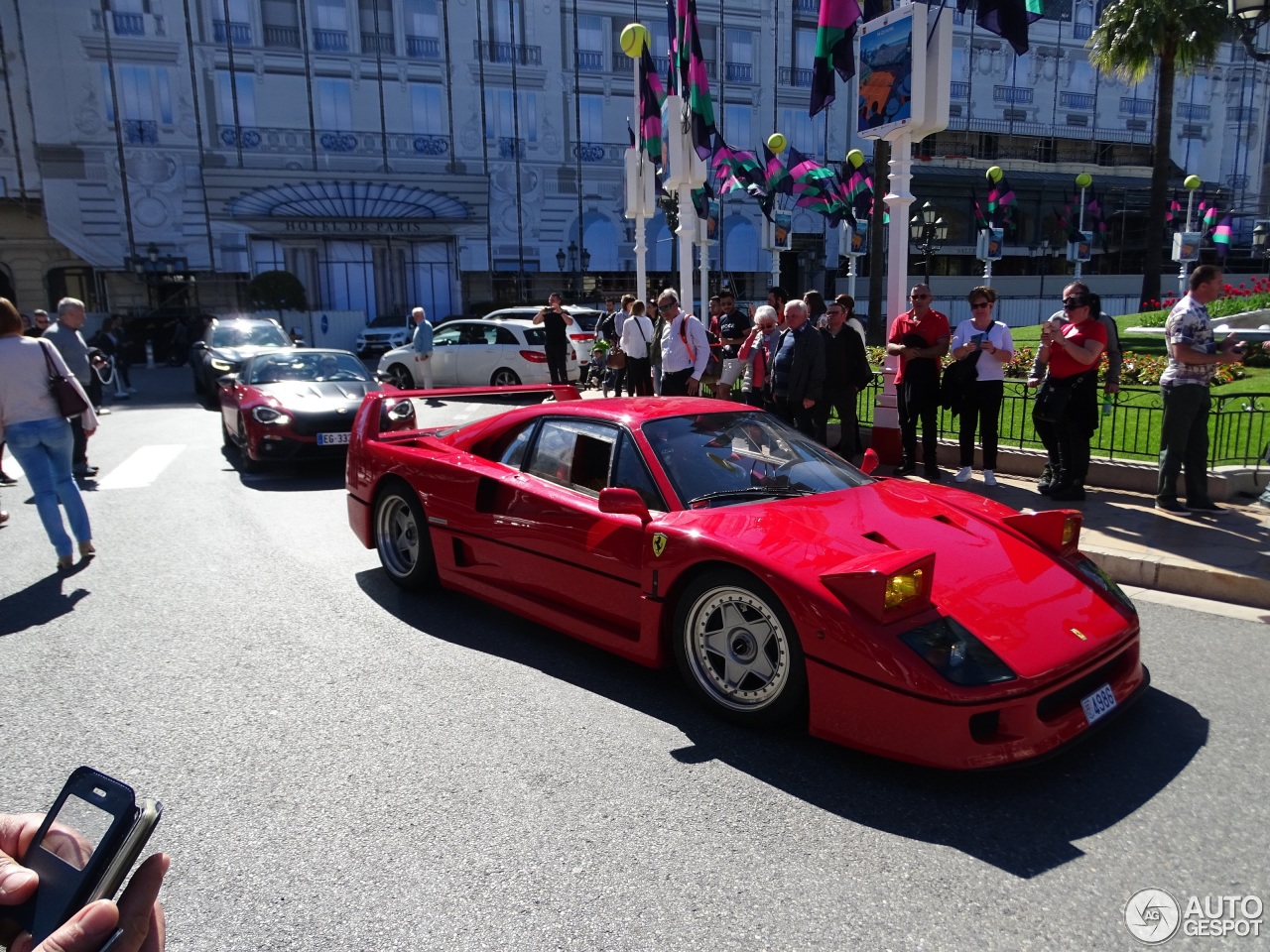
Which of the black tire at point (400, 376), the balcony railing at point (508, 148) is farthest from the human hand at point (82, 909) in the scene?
the balcony railing at point (508, 148)

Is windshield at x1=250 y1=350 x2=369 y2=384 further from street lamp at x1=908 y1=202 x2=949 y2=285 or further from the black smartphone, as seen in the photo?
street lamp at x1=908 y1=202 x2=949 y2=285

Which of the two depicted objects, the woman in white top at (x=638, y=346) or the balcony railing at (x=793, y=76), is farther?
the balcony railing at (x=793, y=76)

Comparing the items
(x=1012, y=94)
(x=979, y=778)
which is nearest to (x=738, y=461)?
(x=979, y=778)

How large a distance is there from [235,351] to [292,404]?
304 inches

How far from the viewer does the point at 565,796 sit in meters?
3.17

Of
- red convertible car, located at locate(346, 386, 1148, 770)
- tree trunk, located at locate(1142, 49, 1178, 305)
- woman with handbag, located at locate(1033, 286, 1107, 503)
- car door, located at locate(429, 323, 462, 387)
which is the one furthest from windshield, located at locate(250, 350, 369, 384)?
tree trunk, located at locate(1142, 49, 1178, 305)

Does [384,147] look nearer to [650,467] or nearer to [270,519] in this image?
[270,519]

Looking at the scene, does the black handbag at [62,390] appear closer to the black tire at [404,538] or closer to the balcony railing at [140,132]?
the black tire at [404,538]

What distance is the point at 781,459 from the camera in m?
4.52

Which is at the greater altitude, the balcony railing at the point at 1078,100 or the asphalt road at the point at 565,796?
the balcony railing at the point at 1078,100

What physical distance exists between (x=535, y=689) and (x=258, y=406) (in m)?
6.69

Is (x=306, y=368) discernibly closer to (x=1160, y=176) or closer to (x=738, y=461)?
Answer: (x=738, y=461)

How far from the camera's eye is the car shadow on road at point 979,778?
2891mm

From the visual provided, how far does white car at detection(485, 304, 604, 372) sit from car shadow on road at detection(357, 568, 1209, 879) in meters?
13.3
